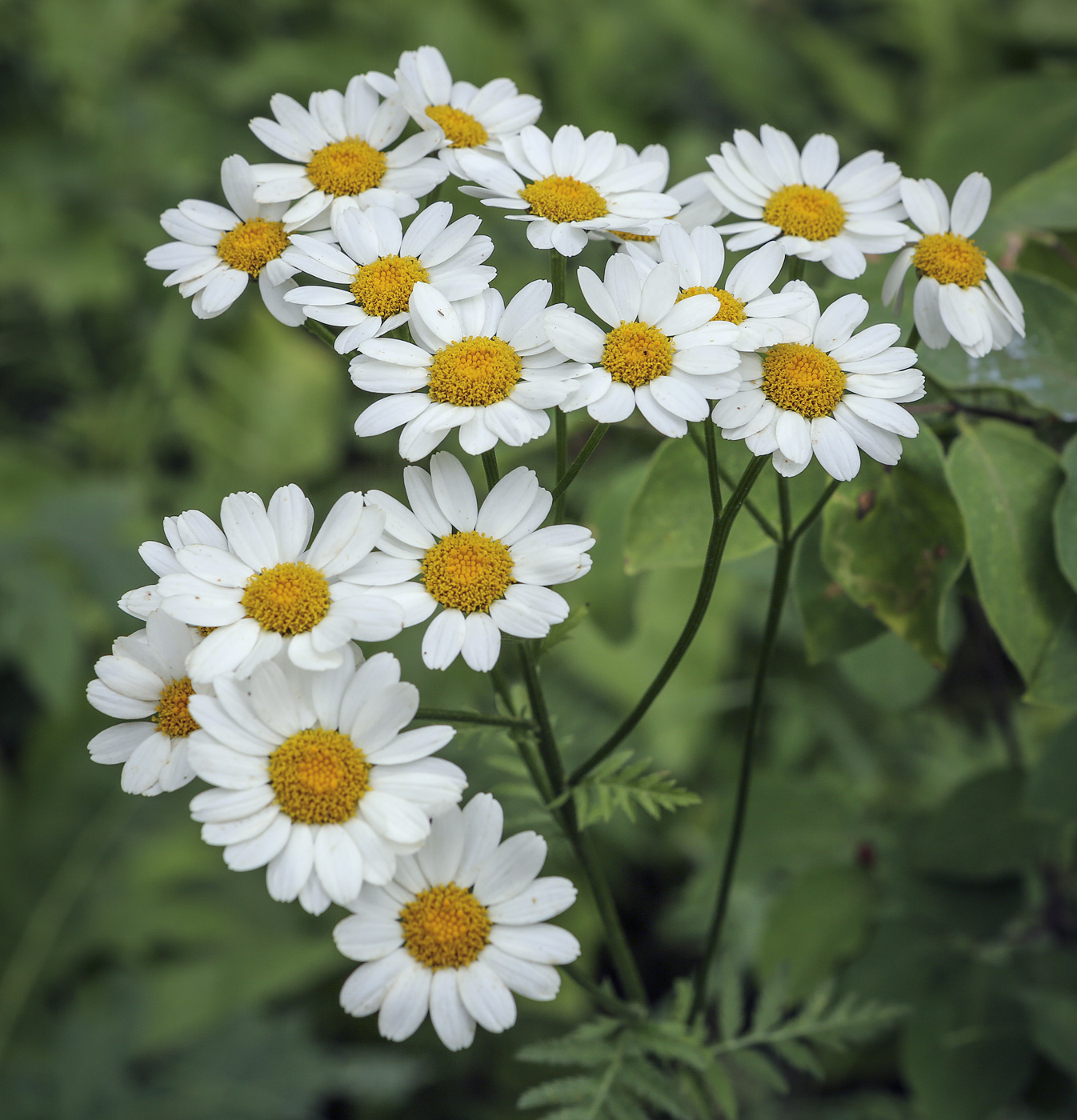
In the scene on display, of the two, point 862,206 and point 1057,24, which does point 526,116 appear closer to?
point 862,206

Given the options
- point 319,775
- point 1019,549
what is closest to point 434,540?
point 319,775

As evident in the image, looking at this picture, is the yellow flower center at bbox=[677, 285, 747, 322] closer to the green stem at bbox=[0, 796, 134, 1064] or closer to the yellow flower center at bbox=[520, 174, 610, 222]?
the yellow flower center at bbox=[520, 174, 610, 222]

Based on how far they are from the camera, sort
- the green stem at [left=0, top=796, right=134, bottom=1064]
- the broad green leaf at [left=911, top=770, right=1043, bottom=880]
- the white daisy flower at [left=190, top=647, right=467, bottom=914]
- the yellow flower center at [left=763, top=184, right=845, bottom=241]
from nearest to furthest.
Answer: the white daisy flower at [left=190, top=647, right=467, bottom=914]
the yellow flower center at [left=763, top=184, right=845, bottom=241]
the broad green leaf at [left=911, top=770, right=1043, bottom=880]
the green stem at [left=0, top=796, right=134, bottom=1064]

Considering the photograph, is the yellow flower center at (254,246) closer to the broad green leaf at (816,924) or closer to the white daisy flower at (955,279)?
the white daisy flower at (955,279)

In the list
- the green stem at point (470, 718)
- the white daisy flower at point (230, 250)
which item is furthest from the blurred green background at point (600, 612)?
the white daisy flower at point (230, 250)

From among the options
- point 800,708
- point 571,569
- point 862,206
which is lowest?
point 800,708

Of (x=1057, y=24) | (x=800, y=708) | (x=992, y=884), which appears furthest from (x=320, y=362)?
(x=992, y=884)

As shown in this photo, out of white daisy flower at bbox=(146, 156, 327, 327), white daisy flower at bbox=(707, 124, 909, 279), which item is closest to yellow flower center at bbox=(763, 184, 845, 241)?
white daisy flower at bbox=(707, 124, 909, 279)
